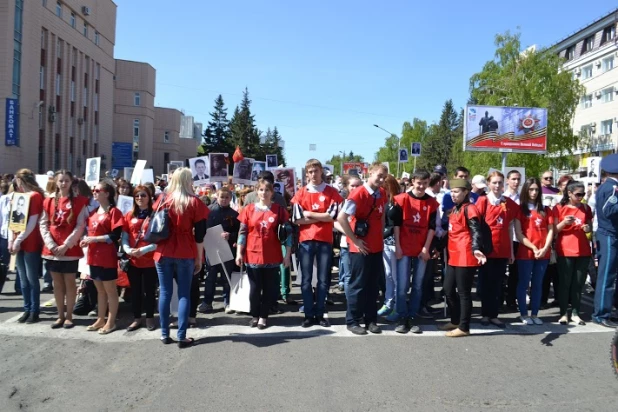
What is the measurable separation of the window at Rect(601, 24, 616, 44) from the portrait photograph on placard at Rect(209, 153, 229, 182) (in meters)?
43.2

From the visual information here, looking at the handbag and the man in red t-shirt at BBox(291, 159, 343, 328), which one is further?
the man in red t-shirt at BBox(291, 159, 343, 328)

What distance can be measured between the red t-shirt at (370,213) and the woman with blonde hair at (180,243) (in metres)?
1.81

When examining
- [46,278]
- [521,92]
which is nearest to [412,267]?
[46,278]

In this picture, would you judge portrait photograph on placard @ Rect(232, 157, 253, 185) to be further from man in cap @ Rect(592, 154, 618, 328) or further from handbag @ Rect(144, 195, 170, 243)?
man in cap @ Rect(592, 154, 618, 328)

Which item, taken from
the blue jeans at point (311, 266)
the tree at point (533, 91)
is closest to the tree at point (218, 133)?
the tree at point (533, 91)

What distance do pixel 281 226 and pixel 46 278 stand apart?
5.12 m

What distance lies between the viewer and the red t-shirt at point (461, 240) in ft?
20.7

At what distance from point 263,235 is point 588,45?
5164cm

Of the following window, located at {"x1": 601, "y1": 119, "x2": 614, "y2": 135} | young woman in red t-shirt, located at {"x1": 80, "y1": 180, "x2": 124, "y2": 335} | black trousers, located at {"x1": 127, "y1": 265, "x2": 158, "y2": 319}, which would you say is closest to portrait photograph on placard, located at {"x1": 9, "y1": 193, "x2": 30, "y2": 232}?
young woman in red t-shirt, located at {"x1": 80, "y1": 180, "x2": 124, "y2": 335}

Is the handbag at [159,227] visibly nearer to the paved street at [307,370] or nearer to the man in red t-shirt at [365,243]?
the paved street at [307,370]

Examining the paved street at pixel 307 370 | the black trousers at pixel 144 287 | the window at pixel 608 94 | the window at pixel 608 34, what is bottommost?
the paved street at pixel 307 370

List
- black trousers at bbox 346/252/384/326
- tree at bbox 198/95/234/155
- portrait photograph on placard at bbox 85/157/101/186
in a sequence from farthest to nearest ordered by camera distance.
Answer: tree at bbox 198/95/234/155 → portrait photograph on placard at bbox 85/157/101/186 → black trousers at bbox 346/252/384/326

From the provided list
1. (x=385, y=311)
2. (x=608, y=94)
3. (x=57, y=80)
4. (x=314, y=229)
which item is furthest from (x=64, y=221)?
(x=608, y=94)

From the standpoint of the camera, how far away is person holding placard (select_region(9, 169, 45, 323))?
6988mm
